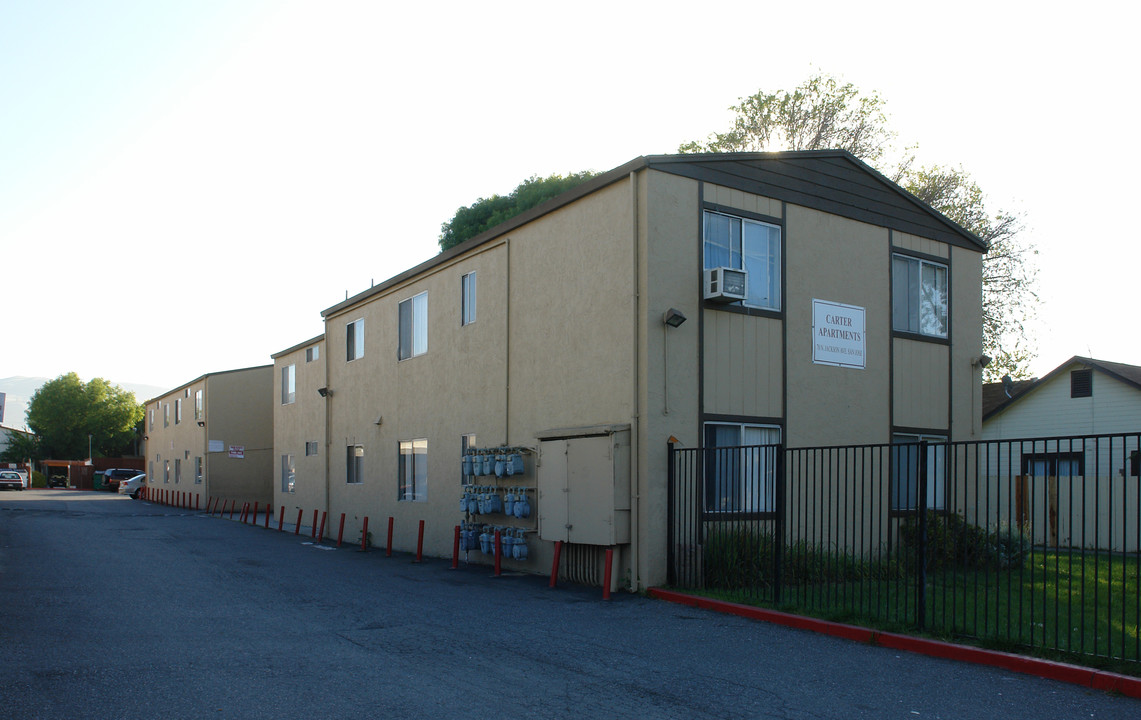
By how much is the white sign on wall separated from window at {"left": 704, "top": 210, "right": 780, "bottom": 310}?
40.9 inches

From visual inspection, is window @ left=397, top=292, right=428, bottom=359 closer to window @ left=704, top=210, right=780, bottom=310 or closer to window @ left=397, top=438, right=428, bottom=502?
window @ left=397, top=438, right=428, bottom=502

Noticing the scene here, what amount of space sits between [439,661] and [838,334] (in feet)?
31.5

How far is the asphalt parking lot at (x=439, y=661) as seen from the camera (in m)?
6.59

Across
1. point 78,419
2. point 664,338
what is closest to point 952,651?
point 664,338

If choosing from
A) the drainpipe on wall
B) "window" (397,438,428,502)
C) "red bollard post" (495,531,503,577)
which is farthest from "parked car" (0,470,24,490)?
the drainpipe on wall

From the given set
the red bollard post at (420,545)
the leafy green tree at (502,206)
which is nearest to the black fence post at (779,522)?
the red bollard post at (420,545)

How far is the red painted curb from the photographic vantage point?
705 cm

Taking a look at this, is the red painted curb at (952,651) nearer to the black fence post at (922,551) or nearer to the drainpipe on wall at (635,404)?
the black fence post at (922,551)

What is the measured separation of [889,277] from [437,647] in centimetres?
1089

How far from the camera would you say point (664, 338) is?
42.3ft

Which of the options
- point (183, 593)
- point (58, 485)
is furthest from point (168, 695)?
point (58, 485)

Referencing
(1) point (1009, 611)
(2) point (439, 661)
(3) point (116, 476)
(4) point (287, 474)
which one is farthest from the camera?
(3) point (116, 476)

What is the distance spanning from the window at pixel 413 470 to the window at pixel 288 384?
9.78 meters

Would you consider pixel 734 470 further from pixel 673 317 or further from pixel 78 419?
pixel 78 419
